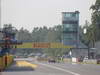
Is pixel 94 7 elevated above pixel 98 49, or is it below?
above

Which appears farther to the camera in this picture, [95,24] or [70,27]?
[70,27]

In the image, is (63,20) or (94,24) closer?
(94,24)

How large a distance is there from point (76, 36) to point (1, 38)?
43.0 metres

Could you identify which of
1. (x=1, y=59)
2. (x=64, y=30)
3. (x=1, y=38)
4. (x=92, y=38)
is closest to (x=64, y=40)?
(x=64, y=30)

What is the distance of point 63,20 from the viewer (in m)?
114

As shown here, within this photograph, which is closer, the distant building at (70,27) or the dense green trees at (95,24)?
the dense green trees at (95,24)

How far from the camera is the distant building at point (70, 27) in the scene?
370 feet

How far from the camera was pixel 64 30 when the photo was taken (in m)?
114

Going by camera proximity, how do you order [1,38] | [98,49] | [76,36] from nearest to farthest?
[1,38], [98,49], [76,36]

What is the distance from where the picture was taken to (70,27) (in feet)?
373

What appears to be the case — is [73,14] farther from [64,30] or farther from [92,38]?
[92,38]

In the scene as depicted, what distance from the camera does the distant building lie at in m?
113

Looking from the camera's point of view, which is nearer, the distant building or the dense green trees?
the dense green trees

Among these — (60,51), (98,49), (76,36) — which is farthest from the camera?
(60,51)
